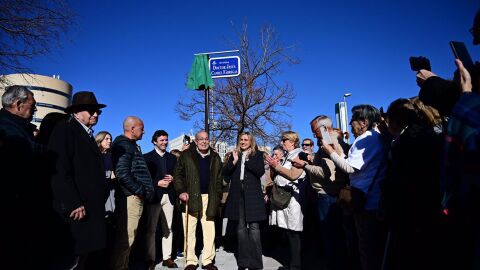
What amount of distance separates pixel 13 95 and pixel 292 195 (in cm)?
339

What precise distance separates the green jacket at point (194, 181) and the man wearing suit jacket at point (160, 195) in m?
0.30

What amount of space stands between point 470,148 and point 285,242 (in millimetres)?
5889

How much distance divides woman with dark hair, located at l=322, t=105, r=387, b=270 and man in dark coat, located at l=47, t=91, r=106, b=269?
233 cm

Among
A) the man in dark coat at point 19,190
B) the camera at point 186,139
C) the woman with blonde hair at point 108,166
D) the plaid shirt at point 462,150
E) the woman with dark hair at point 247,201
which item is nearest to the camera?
the plaid shirt at point 462,150

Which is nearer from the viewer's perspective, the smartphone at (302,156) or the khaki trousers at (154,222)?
the smartphone at (302,156)

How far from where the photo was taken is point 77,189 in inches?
111

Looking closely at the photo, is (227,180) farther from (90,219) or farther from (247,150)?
(90,219)

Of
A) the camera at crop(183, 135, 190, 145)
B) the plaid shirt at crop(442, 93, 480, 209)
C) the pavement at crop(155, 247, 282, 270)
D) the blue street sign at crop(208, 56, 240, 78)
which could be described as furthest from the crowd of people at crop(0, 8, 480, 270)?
the blue street sign at crop(208, 56, 240, 78)

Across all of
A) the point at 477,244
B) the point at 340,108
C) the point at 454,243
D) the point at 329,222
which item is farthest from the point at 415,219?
the point at 340,108

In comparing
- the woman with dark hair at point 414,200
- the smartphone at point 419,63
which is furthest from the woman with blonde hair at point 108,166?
the smartphone at point 419,63

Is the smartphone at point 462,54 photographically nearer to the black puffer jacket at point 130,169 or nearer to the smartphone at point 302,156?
the smartphone at point 302,156

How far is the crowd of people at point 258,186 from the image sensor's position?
162 centimetres

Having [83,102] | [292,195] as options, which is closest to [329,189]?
[292,195]

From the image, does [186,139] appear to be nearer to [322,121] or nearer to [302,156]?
[302,156]
